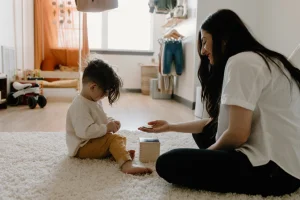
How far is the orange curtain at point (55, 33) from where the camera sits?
4.41 metres

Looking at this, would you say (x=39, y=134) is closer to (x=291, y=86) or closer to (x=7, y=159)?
(x=7, y=159)

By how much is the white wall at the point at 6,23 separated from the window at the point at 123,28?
1.80 metres

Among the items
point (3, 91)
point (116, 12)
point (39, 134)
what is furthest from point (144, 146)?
point (116, 12)

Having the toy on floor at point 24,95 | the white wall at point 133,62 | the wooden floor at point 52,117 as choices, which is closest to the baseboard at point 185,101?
the wooden floor at point 52,117

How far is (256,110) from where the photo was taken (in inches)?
36.5

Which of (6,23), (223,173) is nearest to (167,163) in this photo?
(223,173)

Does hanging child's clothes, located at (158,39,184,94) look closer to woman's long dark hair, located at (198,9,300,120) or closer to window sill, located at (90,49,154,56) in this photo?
window sill, located at (90,49,154,56)

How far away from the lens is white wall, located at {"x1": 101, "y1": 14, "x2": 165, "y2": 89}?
16.9 ft

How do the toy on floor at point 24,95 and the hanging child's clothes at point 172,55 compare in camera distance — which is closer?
the toy on floor at point 24,95

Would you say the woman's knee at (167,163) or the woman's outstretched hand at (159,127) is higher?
the woman's outstretched hand at (159,127)

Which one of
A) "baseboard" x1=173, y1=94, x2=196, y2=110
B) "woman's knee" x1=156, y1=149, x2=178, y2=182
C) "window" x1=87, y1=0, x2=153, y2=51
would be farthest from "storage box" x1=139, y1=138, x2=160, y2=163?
"window" x1=87, y1=0, x2=153, y2=51

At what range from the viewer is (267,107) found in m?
0.92

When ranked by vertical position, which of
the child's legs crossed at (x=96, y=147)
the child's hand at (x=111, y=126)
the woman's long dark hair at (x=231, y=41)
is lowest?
the child's legs crossed at (x=96, y=147)

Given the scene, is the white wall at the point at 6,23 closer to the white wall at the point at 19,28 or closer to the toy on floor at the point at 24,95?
the white wall at the point at 19,28
